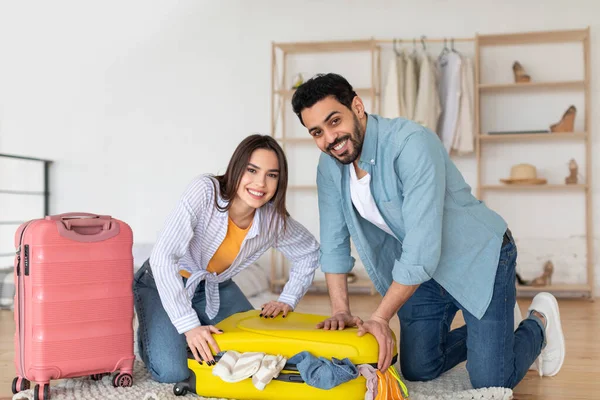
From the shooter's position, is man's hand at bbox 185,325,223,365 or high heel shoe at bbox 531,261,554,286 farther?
high heel shoe at bbox 531,261,554,286

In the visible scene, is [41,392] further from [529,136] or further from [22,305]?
[529,136]

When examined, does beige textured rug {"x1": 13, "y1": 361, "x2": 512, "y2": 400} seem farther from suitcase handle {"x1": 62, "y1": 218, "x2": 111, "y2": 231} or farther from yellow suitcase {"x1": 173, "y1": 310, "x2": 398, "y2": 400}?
suitcase handle {"x1": 62, "y1": 218, "x2": 111, "y2": 231}

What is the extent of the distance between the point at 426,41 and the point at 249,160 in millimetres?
3244

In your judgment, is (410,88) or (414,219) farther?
(410,88)

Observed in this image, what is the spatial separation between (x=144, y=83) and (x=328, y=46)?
155cm

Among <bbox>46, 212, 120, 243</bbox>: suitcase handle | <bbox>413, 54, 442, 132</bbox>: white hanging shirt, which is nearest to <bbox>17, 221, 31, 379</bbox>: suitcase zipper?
<bbox>46, 212, 120, 243</bbox>: suitcase handle

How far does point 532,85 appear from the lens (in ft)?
15.8

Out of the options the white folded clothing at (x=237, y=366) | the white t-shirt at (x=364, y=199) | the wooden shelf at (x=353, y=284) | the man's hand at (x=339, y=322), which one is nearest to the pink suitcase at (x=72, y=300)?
the white folded clothing at (x=237, y=366)

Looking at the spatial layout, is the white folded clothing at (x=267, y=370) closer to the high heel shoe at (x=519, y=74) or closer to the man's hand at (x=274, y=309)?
the man's hand at (x=274, y=309)

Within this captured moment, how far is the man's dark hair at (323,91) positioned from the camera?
1939 mm

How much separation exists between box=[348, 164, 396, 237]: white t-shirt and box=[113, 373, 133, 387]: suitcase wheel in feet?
3.04

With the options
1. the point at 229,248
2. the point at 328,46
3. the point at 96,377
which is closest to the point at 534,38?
the point at 328,46

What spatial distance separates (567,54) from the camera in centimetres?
496

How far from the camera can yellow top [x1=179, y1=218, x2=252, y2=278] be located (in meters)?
2.31
